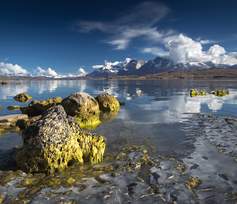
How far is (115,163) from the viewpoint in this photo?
45.5 feet

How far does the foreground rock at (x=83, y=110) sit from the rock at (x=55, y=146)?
32.6 feet

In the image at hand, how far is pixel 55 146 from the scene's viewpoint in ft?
42.5

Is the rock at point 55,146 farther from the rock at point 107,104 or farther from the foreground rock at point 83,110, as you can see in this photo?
the rock at point 107,104

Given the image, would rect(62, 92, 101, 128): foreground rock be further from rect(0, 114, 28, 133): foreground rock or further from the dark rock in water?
rect(0, 114, 28, 133): foreground rock

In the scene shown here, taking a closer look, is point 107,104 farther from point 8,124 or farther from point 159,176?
point 159,176

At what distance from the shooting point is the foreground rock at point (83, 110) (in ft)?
83.5

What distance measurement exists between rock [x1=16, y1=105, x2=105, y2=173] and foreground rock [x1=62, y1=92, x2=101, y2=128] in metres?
9.94

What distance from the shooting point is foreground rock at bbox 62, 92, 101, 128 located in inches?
1001

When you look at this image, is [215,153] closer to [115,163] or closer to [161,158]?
[161,158]

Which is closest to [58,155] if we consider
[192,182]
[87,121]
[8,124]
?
[192,182]

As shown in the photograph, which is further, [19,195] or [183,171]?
[183,171]

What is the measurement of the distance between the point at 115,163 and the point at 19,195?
17.9 feet

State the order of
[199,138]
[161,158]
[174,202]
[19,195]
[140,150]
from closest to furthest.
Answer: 1. [174,202]
2. [19,195]
3. [161,158]
4. [140,150]
5. [199,138]

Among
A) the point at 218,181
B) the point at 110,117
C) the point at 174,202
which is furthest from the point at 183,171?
the point at 110,117
